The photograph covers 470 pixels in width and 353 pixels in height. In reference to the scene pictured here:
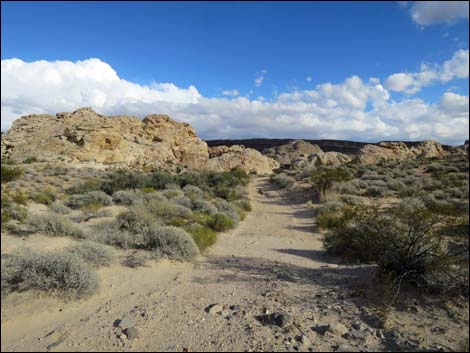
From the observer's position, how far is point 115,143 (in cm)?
3194

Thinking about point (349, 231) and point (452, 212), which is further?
point (349, 231)

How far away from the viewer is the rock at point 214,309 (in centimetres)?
429

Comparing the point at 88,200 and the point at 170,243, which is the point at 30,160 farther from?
→ the point at 170,243

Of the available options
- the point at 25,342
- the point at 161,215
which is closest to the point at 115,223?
the point at 161,215

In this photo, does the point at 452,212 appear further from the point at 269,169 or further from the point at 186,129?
the point at 186,129

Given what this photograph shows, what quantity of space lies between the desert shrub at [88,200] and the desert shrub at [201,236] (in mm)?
4529

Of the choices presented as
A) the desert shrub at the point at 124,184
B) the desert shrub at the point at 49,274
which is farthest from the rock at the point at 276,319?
the desert shrub at the point at 124,184

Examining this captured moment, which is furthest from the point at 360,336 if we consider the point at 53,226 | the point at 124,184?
the point at 124,184

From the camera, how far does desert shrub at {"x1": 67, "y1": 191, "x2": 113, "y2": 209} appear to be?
11384mm

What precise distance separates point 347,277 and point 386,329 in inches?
73.6

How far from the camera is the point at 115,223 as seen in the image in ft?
27.6

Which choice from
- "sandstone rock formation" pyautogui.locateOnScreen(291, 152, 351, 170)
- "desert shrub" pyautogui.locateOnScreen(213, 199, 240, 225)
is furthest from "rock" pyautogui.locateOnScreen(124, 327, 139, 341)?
"sandstone rock formation" pyautogui.locateOnScreen(291, 152, 351, 170)

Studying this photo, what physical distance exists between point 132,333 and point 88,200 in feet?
29.4

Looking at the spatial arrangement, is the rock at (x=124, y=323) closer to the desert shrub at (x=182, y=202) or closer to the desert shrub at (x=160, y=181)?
the desert shrub at (x=182, y=202)
